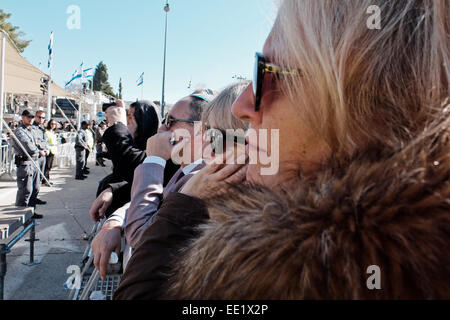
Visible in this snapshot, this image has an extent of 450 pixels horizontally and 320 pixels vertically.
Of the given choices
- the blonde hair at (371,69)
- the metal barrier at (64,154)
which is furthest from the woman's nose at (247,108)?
the metal barrier at (64,154)

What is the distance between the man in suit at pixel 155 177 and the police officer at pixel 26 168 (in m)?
5.54

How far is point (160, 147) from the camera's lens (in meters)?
1.95

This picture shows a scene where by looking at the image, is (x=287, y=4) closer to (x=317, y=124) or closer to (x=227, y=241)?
(x=317, y=124)

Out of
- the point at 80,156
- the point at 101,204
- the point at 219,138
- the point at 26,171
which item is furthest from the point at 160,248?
the point at 80,156

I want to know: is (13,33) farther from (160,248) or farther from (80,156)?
(160,248)

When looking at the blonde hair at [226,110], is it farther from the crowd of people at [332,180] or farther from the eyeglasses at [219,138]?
the crowd of people at [332,180]

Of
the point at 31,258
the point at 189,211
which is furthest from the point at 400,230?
the point at 31,258

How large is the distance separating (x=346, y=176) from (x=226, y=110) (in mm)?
1175

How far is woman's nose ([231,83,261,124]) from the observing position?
0.85 metres

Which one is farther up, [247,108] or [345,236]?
[247,108]

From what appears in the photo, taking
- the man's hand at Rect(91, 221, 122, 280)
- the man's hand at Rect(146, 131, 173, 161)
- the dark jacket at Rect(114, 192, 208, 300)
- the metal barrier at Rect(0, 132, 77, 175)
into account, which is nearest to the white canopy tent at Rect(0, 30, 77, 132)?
the metal barrier at Rect(0, 132, 77, 175)

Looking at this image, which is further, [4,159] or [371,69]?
[4,159]

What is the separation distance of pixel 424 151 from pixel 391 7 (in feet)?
1.03

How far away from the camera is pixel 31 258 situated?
4281 mm
